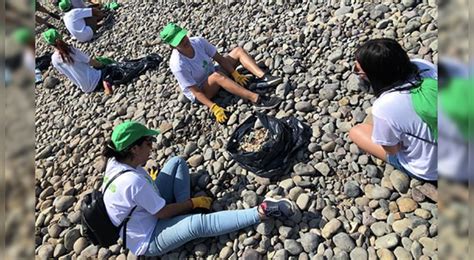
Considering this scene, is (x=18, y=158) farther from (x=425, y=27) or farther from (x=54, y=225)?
(x=425, y=27)

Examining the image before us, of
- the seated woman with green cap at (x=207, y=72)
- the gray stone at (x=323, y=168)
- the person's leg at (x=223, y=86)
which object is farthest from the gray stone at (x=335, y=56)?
the gray stone at (x=323, y=168)

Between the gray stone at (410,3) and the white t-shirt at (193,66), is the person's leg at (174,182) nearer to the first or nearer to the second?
A: the white t-shirt at (193,66)

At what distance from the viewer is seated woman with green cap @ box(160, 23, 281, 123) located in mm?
4793

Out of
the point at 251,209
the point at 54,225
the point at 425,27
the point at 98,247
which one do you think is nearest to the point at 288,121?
the point at 251,209

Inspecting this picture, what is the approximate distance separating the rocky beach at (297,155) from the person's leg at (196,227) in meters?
0.12

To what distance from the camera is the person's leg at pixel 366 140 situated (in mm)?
3580

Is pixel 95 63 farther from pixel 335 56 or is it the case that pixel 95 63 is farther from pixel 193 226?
pixel 193 226

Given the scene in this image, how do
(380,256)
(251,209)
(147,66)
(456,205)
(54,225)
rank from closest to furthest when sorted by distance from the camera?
(456,205)
(380,256)
(251,209)
(54,225)
(147,66)

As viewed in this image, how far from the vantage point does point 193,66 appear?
4996 mm

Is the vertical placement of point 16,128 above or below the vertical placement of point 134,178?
above

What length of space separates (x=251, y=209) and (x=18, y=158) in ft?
10.1

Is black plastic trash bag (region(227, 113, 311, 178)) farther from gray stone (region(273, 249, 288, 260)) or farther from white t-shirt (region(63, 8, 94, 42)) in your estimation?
white t-shirt (region(63, 8, 94, 42))

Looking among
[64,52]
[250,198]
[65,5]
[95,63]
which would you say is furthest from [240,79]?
[65,5]

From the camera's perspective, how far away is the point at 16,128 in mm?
655
